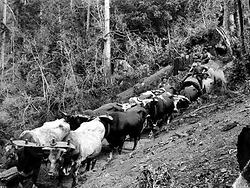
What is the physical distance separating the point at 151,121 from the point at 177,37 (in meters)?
11.8

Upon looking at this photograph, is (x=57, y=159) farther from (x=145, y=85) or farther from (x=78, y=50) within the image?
(x=78, y=50)

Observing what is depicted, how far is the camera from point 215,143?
7559 mm

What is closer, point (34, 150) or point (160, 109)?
point (34, 150)

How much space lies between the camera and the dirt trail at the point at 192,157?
6.09 metres

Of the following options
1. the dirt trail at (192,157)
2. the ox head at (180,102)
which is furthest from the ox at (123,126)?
the ox head at (180,102)

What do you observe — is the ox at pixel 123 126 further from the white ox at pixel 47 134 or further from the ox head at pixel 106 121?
the white ox at pixel 47 134

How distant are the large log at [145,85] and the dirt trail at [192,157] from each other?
632cm

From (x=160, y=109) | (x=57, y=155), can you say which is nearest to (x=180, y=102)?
(x=160, y=109)

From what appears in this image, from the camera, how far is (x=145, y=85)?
1889cm

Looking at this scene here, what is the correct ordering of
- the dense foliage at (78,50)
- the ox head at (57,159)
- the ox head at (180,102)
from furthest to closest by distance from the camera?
the dense foliage at (78,50), the ox head at (180,102), the ox head at (57,159)

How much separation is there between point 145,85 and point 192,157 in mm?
11681

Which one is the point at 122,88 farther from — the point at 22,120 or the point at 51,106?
the point at 22,120

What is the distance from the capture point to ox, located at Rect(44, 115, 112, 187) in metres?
8.47

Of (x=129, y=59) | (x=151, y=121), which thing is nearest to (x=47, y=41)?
(x=129, y=59)
